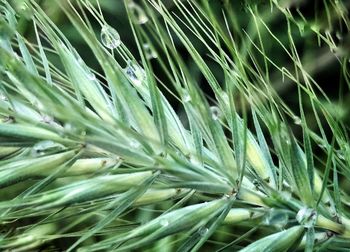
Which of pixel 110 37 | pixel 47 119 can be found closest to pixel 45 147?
pixel 47 119

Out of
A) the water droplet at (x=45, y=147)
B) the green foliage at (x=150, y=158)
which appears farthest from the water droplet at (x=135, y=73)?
the water droplet at (x=45, y=147)

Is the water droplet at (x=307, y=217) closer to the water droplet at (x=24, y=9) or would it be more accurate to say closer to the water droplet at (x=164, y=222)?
the water droplet at (x=164, y=222)

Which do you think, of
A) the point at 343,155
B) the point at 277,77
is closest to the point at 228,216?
the point at 343,155

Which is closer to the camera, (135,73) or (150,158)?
(150,158)

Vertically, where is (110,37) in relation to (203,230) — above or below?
above

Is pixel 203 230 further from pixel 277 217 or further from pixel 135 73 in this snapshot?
pixel 135 73
